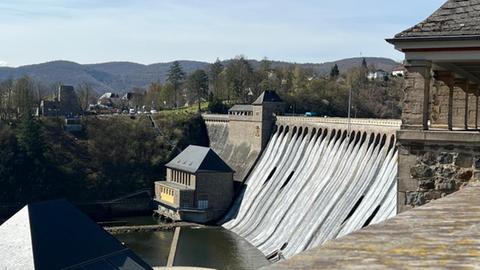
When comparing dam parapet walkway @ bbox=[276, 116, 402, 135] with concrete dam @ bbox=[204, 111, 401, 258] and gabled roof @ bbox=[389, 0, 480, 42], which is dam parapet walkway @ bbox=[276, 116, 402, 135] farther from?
gabled roof @ bbox=[389, 0, 480, 42]

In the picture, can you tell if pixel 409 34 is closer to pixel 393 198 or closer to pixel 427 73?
pixel 427 73

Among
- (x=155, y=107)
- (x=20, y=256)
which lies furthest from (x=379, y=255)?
(x=155, y=107)

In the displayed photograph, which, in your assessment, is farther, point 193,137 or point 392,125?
point 193,137

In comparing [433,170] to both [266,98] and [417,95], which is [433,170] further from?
[266,98]

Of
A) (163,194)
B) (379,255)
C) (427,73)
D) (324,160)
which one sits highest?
(427,73)

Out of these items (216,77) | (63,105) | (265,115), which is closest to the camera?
(265,115)

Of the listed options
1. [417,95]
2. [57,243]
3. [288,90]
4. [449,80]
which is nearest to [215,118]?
[288,90]

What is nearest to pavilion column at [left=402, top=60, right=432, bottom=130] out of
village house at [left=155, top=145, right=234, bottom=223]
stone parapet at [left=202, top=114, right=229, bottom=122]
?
village house at [left=155, top=145, right=234, bottom=223]
